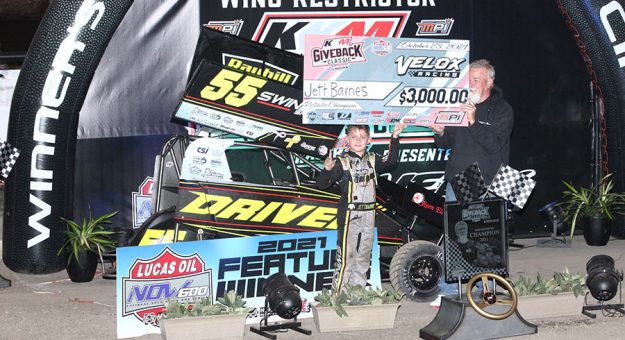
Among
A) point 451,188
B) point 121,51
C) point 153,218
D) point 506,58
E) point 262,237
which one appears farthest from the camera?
point 506,58

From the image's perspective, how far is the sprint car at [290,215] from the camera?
8.23 metres

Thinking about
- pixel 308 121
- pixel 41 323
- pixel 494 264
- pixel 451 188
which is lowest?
pixel 41 323

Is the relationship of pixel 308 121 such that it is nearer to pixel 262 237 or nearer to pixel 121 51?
pixel 262 237

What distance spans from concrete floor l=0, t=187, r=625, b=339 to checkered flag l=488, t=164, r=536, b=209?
1117 mm

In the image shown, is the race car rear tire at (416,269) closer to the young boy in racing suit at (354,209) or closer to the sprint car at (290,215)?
the sprint car at (290,215)

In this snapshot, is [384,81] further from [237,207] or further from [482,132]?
[237,207]

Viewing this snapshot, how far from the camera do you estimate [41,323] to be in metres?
7.80

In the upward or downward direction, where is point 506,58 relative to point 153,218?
upward

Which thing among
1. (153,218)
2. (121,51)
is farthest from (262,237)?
(121,51)

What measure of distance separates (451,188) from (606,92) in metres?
3.67

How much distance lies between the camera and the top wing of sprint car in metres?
8.32

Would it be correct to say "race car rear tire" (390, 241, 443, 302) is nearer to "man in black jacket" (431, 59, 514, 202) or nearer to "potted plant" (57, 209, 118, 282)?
"man in black jacket" (431, 59, 514, 202)

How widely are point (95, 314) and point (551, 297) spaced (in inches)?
153

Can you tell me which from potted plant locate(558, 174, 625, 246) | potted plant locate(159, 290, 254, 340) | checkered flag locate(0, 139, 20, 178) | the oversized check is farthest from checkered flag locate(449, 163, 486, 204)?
checkered flag locate(0, 139, 20, 178)
